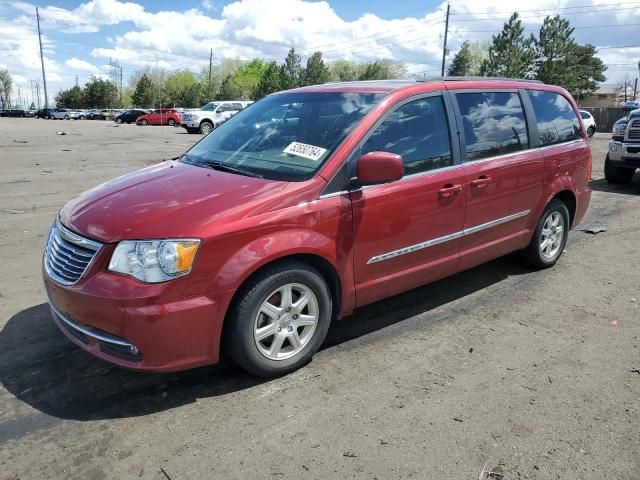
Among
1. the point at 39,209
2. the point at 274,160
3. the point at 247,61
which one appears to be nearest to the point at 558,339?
the point at 274,160

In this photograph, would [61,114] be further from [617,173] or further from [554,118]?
[554,118]

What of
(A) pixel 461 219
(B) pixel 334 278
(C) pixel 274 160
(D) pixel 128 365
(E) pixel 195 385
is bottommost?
(E) pixel 195 385

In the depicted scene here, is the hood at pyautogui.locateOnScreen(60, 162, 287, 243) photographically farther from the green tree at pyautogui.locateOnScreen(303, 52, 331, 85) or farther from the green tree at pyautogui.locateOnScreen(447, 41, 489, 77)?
the green tree at pyautogui.locateOnScreen(447, 41, 489, 77)

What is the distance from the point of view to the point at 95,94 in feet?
312

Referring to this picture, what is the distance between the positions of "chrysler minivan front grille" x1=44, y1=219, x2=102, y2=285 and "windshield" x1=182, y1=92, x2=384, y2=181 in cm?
112

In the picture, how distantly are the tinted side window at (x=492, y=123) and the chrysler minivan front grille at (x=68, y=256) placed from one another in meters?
2.88

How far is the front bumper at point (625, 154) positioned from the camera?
10164 millimetres

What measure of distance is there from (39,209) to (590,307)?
7.37 meters

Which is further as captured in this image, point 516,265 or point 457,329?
point 516,265

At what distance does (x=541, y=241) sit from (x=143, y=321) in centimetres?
403

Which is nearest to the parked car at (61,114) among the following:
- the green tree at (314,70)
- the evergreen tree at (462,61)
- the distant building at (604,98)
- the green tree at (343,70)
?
the green tree at (314,70)

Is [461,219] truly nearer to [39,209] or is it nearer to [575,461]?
[575,461]

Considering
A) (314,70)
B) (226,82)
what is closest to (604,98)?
(314,70)

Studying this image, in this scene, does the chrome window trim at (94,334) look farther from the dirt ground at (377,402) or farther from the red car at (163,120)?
the red car at (163,120)
